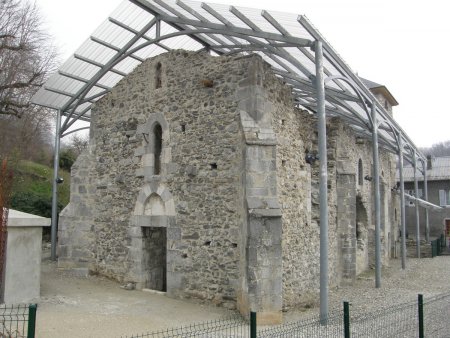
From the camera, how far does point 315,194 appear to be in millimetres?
10516

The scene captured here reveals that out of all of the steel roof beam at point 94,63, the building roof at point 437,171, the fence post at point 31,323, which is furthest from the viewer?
the building roof at point 437,171

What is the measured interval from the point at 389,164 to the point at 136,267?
49.2 feet

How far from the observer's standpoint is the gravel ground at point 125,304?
702cm

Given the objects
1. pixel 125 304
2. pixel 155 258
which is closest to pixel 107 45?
pixel 155 258

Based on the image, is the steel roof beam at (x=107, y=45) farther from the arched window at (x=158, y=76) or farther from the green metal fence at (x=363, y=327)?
the green metal fence at (x=363, y=327)

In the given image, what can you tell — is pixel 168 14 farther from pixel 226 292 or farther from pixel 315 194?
pixel 226 292

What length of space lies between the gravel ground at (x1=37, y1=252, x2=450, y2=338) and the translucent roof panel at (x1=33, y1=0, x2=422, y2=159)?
4.80m

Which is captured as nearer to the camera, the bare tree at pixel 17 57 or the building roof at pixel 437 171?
the bare tree at pixel 17 57

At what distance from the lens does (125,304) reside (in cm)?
872

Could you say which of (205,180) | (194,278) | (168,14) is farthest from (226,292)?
(168,14)

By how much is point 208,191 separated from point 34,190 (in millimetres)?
14461

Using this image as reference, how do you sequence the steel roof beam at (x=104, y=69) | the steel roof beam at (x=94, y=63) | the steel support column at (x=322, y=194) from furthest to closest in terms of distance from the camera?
1. the steel roof beam at (x=94, y=63)
2. the steel roof beam at (x=104, y=69)
3. the steel support column at (x=322, y=194)

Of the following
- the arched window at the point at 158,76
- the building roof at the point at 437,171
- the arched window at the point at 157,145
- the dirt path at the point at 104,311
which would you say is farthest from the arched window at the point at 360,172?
the building roof at the point at 437,171

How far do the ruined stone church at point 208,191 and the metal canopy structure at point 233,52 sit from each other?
28.2 inches
